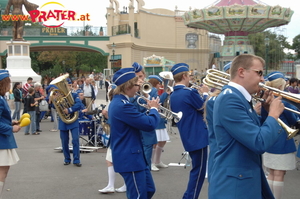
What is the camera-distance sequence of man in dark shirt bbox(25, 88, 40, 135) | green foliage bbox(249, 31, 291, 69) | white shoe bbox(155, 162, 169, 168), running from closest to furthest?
1. white shoe bbox(155, 162, 169, 168)
2. man in dark shirt bbox(25, 88, 40, 135)
3. green foliage bbox(249, 31, 291, 69)

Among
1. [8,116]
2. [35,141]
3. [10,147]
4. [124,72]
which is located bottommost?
[35,141]

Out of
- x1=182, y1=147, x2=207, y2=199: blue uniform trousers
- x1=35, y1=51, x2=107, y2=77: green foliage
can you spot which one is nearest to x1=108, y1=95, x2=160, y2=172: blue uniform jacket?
x1=182, y1=147, x2=207, y2=199: blue uniform trousers

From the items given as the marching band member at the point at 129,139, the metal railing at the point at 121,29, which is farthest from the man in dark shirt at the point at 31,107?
the metal railing at the point at 121,29

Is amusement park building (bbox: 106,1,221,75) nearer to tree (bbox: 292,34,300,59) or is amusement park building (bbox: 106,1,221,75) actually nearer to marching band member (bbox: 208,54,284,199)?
tree (bbox: 292,34,300,59)

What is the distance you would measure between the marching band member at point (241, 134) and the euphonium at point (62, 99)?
5763 mm

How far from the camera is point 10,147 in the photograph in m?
5.39

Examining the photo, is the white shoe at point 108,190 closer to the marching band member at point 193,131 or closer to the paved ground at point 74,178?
the paved ground at point 74,178

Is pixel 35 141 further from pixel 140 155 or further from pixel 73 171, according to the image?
pixel 140 155

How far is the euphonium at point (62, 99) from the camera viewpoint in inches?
333

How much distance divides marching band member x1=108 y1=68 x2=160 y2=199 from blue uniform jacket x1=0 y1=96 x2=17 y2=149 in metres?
1.68

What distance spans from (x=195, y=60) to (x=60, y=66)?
17.9m

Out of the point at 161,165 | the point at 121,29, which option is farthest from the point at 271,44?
the point at 161,165

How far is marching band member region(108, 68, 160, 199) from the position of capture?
4.32 m

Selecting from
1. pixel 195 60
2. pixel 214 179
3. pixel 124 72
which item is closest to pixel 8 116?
pixel 124 72
